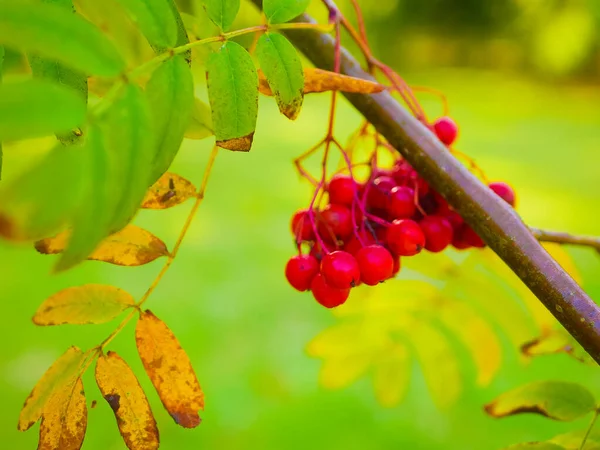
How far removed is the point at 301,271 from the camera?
0.59 m

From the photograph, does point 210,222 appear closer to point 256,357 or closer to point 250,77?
point 256,357

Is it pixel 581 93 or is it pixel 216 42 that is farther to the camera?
pixel 581 93

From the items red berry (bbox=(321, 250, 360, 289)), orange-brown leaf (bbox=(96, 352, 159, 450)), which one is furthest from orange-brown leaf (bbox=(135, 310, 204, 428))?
red berry (bbox=(321, 250, 360, 289))

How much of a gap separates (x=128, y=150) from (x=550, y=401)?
43cm

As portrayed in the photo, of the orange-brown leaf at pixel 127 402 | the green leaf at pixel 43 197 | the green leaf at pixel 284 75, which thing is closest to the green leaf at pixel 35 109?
the green leaf at pixel 43 197

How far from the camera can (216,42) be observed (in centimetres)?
50

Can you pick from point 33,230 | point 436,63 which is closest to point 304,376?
point 33,230

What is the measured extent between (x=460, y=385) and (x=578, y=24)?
21.2ft

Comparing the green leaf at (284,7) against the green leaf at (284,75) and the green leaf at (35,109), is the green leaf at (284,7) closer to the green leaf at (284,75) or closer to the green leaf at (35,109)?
the green leaf at (284,75)

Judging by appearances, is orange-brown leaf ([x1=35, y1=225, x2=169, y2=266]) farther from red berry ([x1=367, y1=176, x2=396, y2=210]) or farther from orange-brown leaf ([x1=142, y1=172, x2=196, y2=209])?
red berry ([x1=367, y1=176, x2=396, y2=210])

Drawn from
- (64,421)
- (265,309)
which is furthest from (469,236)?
(265,309)

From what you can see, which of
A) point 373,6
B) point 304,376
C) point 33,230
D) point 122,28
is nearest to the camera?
point 33,230

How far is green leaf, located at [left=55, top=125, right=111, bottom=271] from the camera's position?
1.02ft

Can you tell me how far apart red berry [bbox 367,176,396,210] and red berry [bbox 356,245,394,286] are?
0.30 feet
